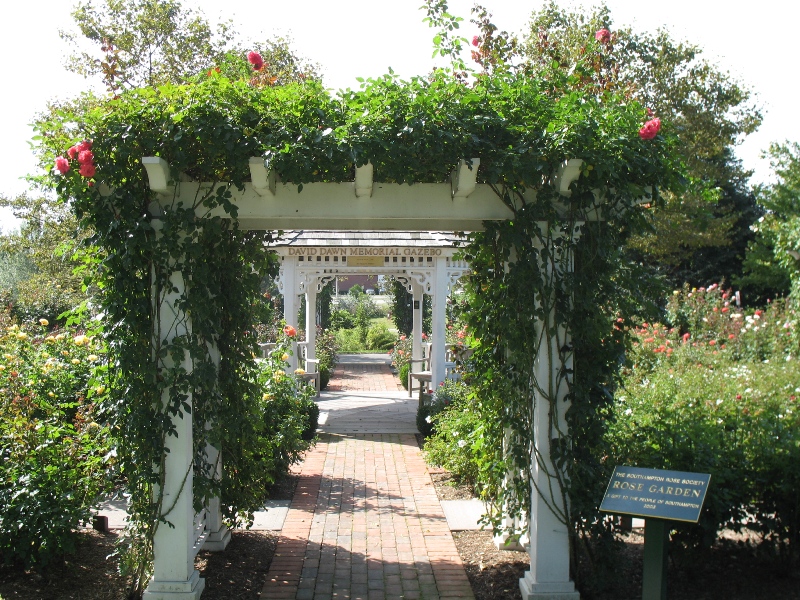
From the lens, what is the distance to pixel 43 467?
15.0 ft

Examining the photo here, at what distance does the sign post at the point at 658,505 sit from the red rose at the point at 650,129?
66.6 inches

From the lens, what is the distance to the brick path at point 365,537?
4.69 m

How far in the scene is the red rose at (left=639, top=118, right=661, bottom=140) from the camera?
12.3 ft

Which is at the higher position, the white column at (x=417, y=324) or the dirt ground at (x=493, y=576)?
the white column at (x=417, y=324)

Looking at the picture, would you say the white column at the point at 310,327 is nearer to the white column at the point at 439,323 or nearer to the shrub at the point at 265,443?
the white column at the point at 439,323

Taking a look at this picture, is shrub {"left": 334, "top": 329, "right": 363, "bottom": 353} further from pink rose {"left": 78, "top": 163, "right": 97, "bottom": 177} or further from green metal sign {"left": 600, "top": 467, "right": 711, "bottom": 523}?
green metal sign {"left": 600, "top": 467, "right": 711, "bottom": 523}

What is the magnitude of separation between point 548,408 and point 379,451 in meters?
5.01

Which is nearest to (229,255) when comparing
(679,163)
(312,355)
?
(679,163)

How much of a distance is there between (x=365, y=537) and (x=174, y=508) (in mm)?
1942

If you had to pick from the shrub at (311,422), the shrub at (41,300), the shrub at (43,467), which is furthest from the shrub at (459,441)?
the shrub at (41,300)

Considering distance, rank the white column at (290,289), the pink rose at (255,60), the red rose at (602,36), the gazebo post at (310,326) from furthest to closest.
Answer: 1. the gazebo post at (310,326)
2. the white column at (290,289)
3. the red rose at (602,36)
4. the pink rose at (255,60)

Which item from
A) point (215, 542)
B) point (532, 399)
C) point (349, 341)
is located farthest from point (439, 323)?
point (349, 341)

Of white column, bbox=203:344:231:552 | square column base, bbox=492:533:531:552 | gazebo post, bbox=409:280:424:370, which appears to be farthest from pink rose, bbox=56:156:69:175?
gazebo post, bbox=409:280:424:370

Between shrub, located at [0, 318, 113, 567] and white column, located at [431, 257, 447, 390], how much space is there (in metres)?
6.28
